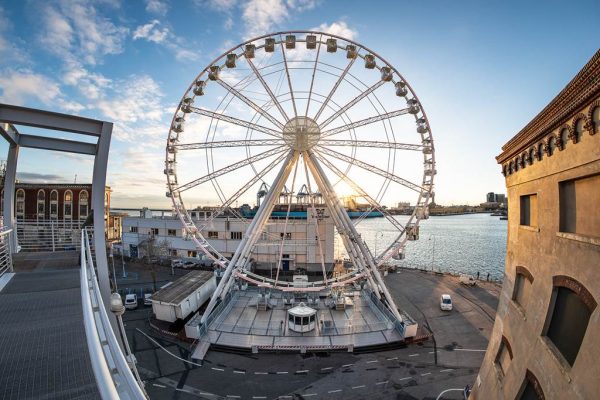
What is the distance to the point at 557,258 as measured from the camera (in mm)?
6516

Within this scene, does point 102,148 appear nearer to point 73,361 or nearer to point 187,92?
point 73,361

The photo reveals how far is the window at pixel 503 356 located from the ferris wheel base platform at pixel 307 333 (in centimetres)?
1017

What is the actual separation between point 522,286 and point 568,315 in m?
2.67

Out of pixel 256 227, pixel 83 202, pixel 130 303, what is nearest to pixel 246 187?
pixel 256 227

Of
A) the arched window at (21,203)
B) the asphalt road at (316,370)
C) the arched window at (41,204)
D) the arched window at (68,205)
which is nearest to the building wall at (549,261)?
the asphalt road at (316,370)

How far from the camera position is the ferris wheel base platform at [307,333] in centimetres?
1848

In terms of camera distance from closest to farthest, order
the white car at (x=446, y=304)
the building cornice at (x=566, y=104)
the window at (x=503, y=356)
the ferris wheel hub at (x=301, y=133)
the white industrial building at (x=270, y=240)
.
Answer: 1. the building cornice at (x=566, y=104)
2. the window at (x=503, y=356)
3. the ferris wheel hub at (x=301, y=133)
4. the white car at (x=446, y=304)
5. the white industrial building at (x=270, y=240)

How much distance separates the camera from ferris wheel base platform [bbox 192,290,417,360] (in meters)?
18.5

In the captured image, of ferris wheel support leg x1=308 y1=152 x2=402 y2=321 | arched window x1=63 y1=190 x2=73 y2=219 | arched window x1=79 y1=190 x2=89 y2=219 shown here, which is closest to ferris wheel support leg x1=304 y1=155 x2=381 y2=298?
ferris wheel support leg x1=308 y1=152 x2=402 y2=321

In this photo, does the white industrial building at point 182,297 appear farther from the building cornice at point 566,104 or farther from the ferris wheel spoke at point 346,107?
the building cornice at point 566,104

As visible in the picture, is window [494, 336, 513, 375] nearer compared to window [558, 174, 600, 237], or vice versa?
window [558, 174, 600, 237]

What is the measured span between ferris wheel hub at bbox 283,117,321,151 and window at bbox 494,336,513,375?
15253 millimetres

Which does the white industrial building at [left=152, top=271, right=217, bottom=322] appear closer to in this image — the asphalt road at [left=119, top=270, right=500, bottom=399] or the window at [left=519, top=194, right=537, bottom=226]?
the asphalt road at [left=119, top=270, right=500, bottom=399]

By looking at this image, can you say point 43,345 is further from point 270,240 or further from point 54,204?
point 54,204
